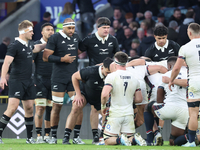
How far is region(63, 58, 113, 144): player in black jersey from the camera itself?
795cm

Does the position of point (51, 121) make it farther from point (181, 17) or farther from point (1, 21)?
point (1, 21)

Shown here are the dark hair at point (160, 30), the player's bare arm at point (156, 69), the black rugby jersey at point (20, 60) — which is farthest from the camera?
the dark hair at point (160, 30)

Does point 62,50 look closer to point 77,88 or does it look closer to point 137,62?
point 77,88

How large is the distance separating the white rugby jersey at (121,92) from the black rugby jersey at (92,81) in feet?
2.48

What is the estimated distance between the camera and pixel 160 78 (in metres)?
8.20

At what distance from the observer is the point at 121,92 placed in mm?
7266

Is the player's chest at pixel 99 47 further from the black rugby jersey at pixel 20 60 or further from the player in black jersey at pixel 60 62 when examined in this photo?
the black rugby jersey at pixel 20 60

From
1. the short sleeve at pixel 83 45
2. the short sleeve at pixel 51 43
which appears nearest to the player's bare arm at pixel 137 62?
the short sleeve at pixel 83 45

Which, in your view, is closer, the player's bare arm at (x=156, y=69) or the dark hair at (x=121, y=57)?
the dark hair at (x=121, y=57)

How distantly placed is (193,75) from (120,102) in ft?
4.43

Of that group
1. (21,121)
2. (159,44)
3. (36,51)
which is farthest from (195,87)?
(21,121)

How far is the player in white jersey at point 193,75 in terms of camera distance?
700 centimetres

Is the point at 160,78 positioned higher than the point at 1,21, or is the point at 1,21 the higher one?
the point at 1,21

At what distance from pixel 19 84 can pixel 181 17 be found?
706cm
